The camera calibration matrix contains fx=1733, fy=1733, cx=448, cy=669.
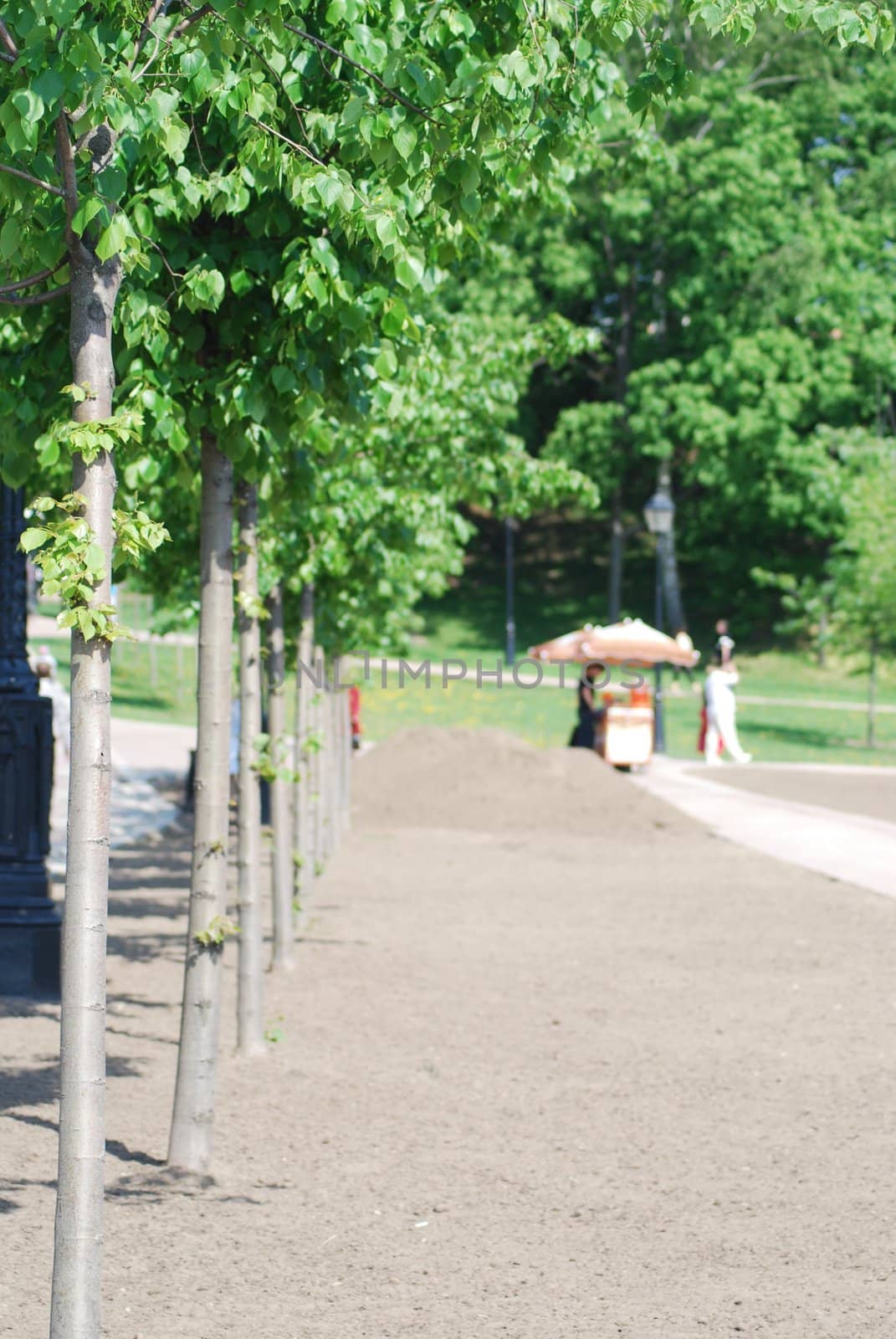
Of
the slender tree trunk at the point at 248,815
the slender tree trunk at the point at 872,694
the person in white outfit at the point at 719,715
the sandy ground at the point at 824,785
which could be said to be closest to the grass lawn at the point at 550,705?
the slender tree trunk at the point at 872,694

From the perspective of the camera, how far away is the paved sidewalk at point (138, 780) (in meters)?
17.2

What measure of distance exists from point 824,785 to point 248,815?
1681cm

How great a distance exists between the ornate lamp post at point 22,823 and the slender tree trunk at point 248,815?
1.29 m

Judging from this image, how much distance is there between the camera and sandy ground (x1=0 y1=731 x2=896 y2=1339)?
4.85 m

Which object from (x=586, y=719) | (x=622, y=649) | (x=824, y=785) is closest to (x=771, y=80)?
(x=622, y=649)

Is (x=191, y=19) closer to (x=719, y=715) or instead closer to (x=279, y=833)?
(x=279, y=833)

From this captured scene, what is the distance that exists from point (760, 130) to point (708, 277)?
152 inches

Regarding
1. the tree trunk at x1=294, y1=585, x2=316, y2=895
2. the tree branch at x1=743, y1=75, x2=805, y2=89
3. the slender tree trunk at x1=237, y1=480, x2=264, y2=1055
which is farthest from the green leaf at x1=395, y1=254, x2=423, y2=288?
the tree branch at x1=743, y1=75, x2=805, y2=89

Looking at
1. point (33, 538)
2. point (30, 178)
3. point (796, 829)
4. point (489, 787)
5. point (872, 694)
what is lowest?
point (796, 829)

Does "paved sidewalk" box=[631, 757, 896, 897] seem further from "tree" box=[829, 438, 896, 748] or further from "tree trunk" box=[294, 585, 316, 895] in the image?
"tree" box=[829, 438, 896, 748]

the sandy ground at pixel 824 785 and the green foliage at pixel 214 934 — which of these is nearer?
the green foliage at pixel 214 934

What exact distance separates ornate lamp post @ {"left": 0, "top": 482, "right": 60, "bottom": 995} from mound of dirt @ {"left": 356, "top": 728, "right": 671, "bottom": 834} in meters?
10.6

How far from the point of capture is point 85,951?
4.01 metres

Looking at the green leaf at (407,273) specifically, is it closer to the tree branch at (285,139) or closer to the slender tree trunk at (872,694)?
the tree branch at (285,139)
